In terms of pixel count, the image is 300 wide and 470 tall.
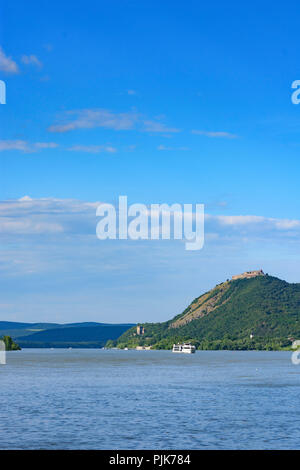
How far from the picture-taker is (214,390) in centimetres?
12800

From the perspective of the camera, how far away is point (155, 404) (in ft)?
329

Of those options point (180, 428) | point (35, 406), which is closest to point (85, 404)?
point (35, 406)

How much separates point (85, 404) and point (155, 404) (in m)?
10.2

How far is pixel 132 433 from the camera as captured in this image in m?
70.4
